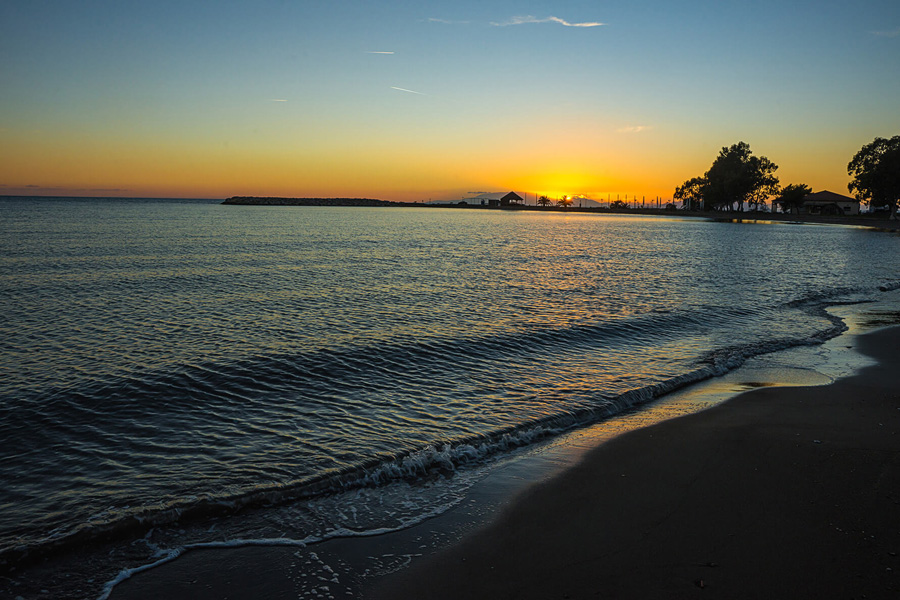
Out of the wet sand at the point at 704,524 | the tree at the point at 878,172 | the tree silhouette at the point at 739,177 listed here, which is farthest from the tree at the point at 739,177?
the wet sand at the point at 704,524

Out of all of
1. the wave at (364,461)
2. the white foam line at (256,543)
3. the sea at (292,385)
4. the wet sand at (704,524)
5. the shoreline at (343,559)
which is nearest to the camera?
the wet sand at (704,524)

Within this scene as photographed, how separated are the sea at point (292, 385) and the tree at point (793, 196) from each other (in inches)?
5661

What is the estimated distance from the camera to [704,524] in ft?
18.0

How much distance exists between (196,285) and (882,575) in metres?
22.4

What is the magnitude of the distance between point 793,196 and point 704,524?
172 metres

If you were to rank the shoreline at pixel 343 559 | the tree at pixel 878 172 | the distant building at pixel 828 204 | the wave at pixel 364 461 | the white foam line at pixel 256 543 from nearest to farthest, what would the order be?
1. the shoreline at pixel 343 559
2. the white foam line at pixel 256 543
3. the wave at pixel 364 461
4. the tree at pixel 878 172
5. the distant building at pixel 828 204

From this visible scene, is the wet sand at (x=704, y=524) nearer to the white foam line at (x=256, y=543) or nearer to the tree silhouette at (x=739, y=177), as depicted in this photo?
the white foam line at (x=256, y=543)

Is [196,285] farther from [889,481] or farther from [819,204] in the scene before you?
[819,204]

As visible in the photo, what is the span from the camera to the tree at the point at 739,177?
146 metres

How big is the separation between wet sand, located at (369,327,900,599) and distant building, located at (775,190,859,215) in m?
168

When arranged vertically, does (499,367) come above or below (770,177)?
below

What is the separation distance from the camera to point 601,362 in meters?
12.9

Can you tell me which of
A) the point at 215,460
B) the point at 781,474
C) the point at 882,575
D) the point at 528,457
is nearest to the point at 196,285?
the point at 215,460

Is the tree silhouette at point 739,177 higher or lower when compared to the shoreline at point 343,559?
higher
